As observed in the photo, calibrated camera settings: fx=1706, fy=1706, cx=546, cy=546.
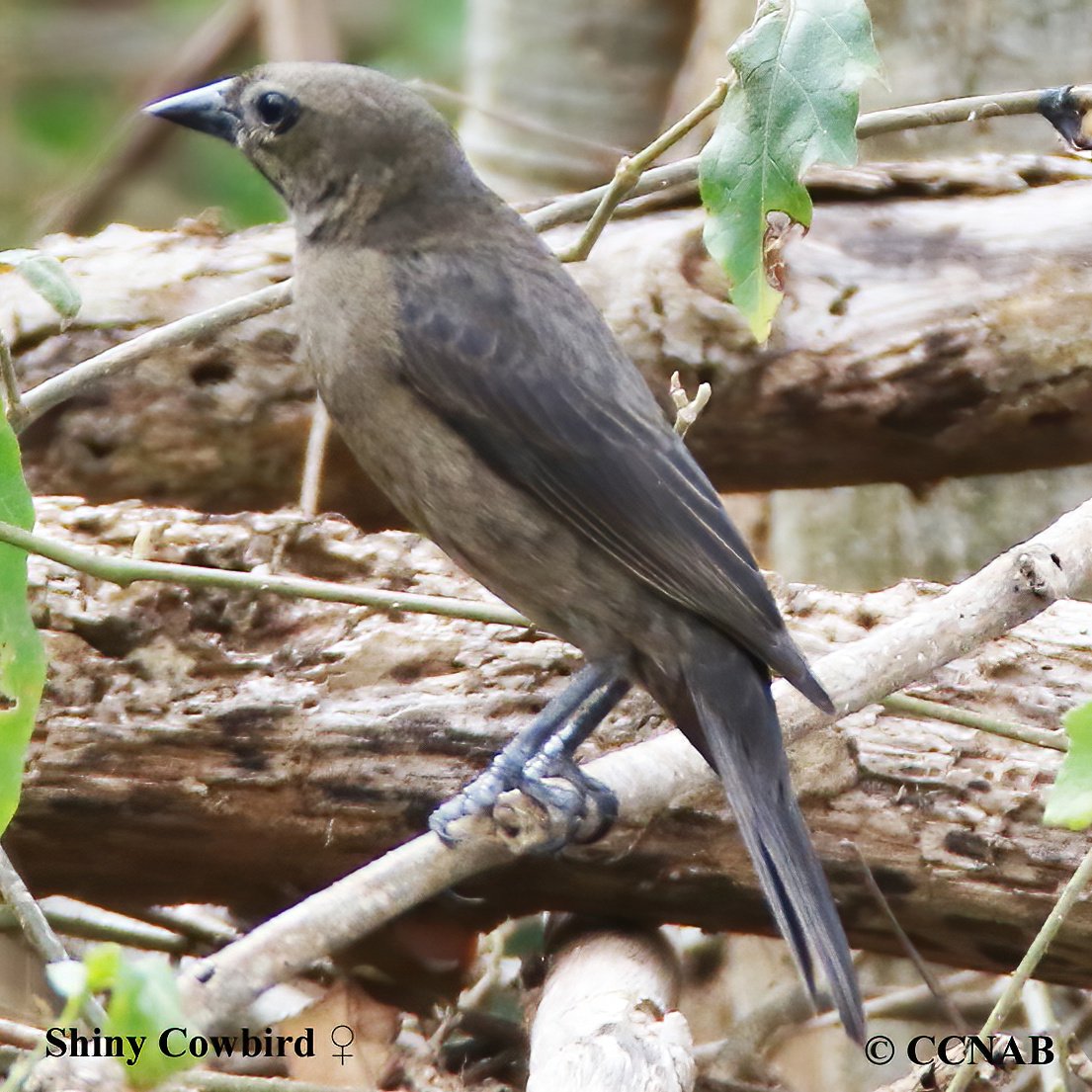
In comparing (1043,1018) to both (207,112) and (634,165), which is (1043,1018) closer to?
(634,165)

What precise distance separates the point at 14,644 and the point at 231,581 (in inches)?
16.8

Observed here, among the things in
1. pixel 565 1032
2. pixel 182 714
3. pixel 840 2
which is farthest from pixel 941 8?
pixel 565 1032

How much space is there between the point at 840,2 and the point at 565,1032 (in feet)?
5.49

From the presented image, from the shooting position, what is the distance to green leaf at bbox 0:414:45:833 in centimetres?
238

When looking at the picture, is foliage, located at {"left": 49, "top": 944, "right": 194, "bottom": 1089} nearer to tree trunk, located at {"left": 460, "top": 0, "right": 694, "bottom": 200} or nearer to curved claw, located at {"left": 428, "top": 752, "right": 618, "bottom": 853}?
curved claw, located at {"left": 428, "top": 752, "right": 618, "bottom": 853}

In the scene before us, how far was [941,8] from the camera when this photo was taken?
502 centimetres

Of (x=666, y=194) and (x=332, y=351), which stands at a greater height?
(x=666, y=194)

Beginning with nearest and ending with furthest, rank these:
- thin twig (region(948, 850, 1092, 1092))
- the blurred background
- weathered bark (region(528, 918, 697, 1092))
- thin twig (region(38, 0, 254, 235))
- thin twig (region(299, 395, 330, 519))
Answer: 1. weathered bark (region(528, 918, 697, 1092))
2. thin twig (region(948, 850, 1092, 1092))
3. thin twig (region(299, 395, 330, 519))
4. the blurred background
5. thin twig (region(38, 0, 254, 235))

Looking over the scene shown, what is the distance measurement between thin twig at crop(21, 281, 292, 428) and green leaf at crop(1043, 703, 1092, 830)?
169 centimetres

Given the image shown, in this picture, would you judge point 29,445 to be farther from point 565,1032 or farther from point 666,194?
point 565,1032

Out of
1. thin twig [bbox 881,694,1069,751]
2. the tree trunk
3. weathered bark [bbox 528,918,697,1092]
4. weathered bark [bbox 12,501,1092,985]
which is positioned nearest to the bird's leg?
weathered bark [bbox 12,501,1092,985]

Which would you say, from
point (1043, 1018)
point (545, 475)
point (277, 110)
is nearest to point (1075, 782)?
point (545, 475)

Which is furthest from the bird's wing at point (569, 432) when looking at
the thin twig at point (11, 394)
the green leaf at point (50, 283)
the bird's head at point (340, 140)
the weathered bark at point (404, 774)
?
the thin twig at point (11, 394)

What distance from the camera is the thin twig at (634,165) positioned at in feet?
9.51
